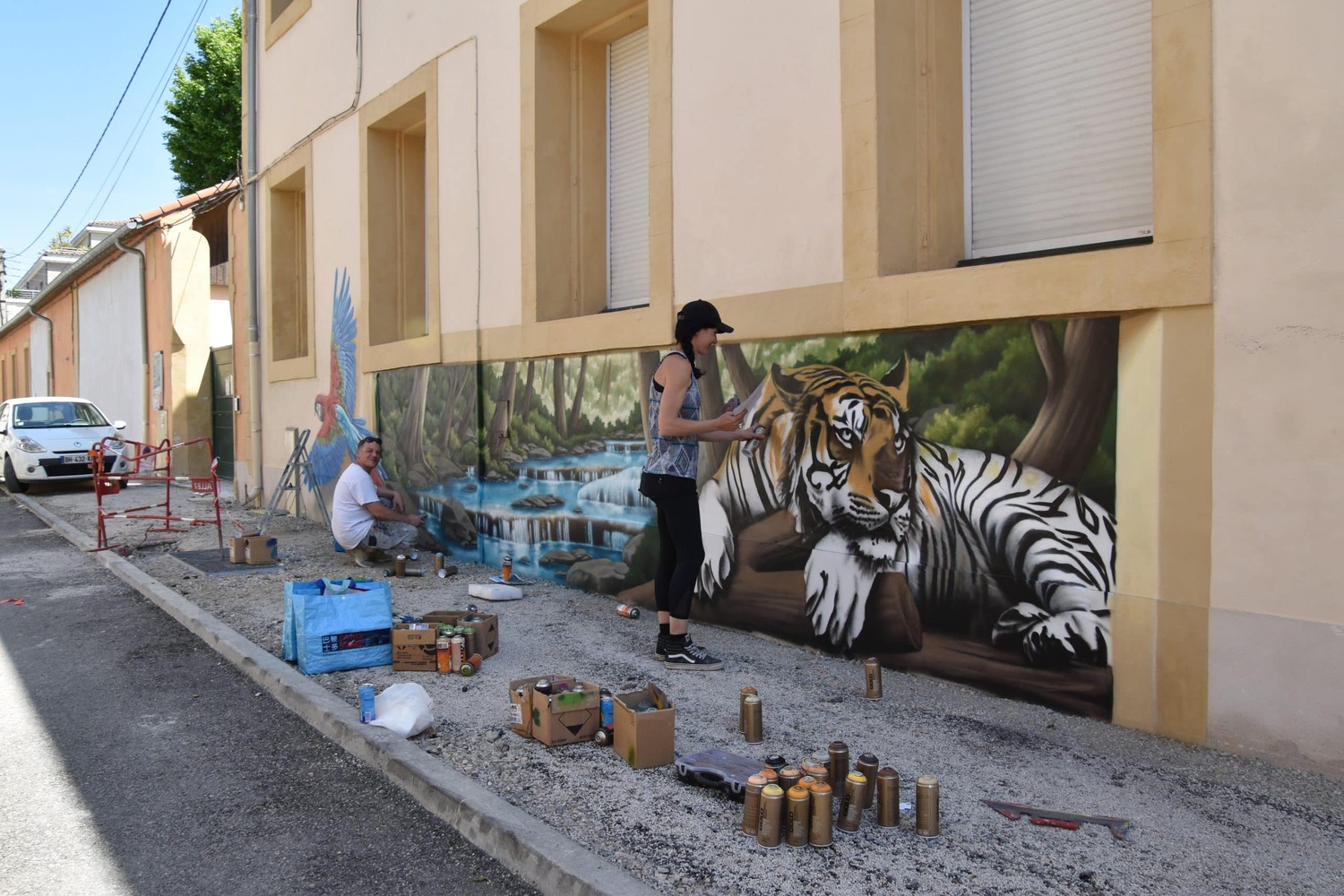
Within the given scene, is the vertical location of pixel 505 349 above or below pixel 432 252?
below

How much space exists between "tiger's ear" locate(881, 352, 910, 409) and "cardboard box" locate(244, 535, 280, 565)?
6.33 m

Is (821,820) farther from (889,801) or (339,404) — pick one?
(339,404)

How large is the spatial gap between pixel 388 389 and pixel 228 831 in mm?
7318

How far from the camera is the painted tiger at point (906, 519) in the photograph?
4.38m

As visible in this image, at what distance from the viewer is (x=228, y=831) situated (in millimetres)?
3531

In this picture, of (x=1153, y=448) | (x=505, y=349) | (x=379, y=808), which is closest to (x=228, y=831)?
(x=379, y=808)

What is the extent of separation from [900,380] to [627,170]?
3763 millimetres

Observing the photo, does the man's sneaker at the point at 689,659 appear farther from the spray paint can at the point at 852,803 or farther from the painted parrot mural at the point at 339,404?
the painted parrot mural at the point at 339,404

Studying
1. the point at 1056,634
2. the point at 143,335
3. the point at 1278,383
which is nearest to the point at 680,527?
the point at 1056,634

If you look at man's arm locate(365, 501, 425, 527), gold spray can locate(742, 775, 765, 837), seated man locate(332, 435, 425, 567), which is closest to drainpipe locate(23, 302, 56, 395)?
seated man locate(332, 435, 425, 567)

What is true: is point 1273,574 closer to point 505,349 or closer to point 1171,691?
point 1171,691

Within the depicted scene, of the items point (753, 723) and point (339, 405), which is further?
point (339, 405)

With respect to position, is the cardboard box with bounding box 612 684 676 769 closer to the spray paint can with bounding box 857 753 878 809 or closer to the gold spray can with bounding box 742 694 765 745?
the gold spray can with bounding box 742 694 765 745

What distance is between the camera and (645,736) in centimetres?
384
